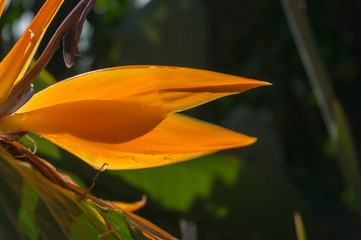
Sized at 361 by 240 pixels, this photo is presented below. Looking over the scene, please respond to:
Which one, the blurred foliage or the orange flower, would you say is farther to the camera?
the blurred foliage

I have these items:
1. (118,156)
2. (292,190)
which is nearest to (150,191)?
(292,190)

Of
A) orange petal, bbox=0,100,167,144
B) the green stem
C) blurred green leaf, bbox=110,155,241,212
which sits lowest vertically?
orange petal, bbox=0,100,167,144

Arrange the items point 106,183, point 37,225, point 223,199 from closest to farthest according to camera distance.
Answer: point 37,225 → point 106,183 → point 223,199

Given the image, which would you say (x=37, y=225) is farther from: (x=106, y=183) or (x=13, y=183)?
(x=106, y=183)

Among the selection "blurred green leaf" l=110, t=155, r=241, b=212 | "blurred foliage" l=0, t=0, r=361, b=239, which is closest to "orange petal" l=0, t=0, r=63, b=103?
"blurred foliage" l=0, t=0, r=361, b=239

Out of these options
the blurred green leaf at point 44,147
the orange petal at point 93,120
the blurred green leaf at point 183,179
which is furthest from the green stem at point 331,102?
A: the orange petal at point 93,120

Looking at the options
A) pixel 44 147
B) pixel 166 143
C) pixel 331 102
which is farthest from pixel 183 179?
pixel 166 143

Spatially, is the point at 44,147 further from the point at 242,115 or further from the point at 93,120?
the point at 242,115

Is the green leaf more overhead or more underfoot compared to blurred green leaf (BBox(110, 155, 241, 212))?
more underfoot

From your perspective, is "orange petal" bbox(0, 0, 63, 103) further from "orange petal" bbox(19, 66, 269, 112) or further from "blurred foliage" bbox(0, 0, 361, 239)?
"blurred foliage" bbox(0, 0, 361, 239)
